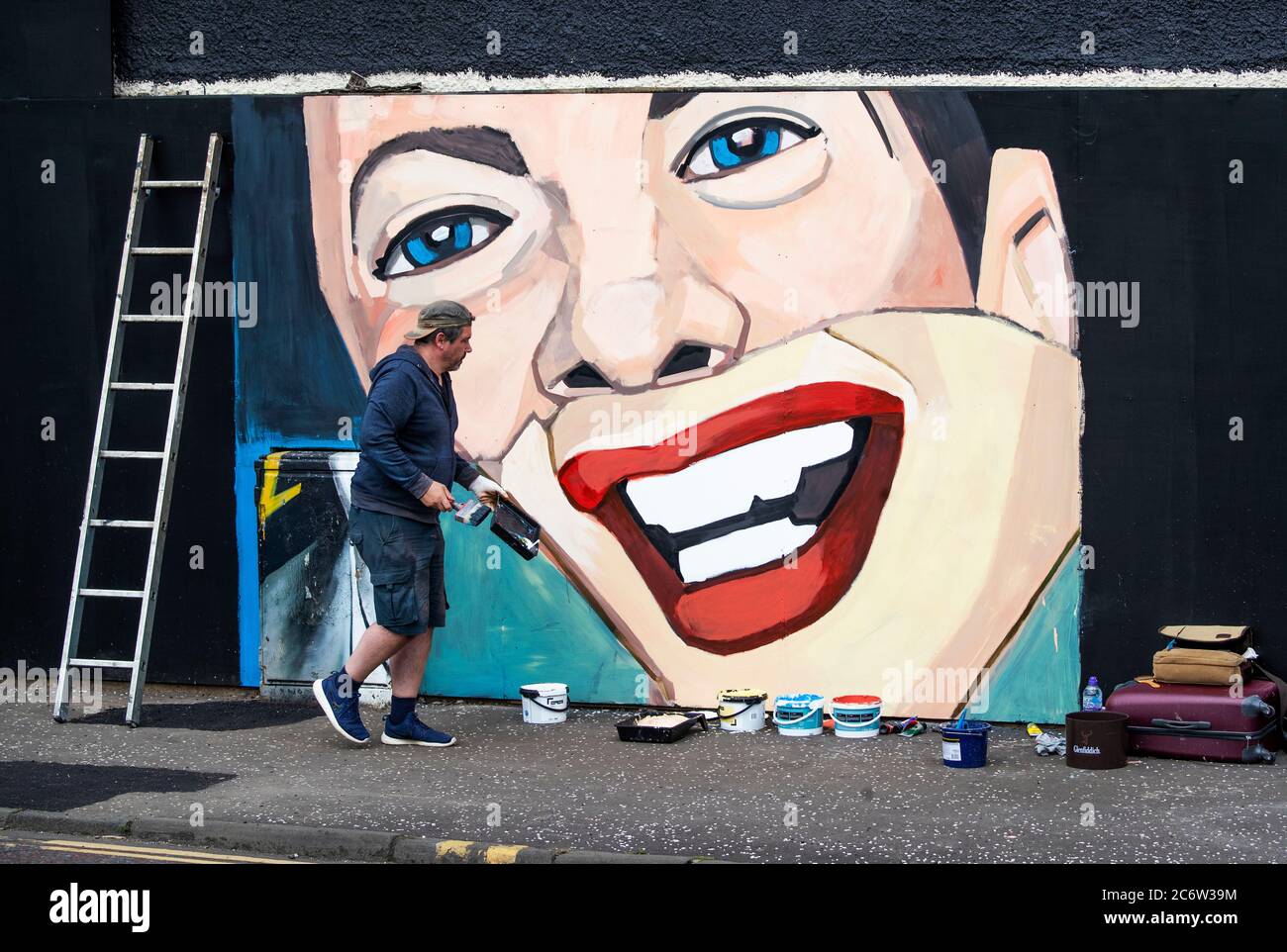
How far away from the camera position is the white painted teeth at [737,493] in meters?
8.36

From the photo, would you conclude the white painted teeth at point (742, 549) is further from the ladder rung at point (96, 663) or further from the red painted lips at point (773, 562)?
the ladder rung at point (96, 663)

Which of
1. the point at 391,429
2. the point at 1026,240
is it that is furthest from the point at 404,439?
the point at 1026,240

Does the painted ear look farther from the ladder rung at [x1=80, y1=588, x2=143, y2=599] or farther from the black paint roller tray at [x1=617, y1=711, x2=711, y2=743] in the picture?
the ladder rung at [x1=80, y1=588, x2=143, y2=599]

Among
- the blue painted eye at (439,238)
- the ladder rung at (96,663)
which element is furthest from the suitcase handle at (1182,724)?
the ladder rung at (96,663)

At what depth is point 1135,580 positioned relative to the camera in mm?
7965

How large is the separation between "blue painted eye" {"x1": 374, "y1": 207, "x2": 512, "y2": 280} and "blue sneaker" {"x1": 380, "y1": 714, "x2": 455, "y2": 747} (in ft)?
8.34

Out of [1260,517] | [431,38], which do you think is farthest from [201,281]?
[1260,517]

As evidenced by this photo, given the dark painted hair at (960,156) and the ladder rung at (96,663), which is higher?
the dark painted hair at (960,156)

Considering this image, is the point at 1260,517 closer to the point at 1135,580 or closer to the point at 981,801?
the point at 1135,580

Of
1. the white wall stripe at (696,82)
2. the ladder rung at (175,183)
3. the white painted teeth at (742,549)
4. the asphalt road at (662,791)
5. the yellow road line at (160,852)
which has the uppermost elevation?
the white wall stripe at (696,82)

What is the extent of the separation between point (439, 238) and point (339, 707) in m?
2.66

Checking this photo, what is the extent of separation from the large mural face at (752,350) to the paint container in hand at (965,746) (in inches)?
31.2

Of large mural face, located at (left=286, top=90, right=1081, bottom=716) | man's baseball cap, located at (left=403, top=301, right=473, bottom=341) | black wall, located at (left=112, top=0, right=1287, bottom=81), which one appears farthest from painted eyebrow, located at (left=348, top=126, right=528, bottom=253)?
man's baseball cap, located at (left=403, top=301, right=473, bottom=341)

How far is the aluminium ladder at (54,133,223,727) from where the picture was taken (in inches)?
340
